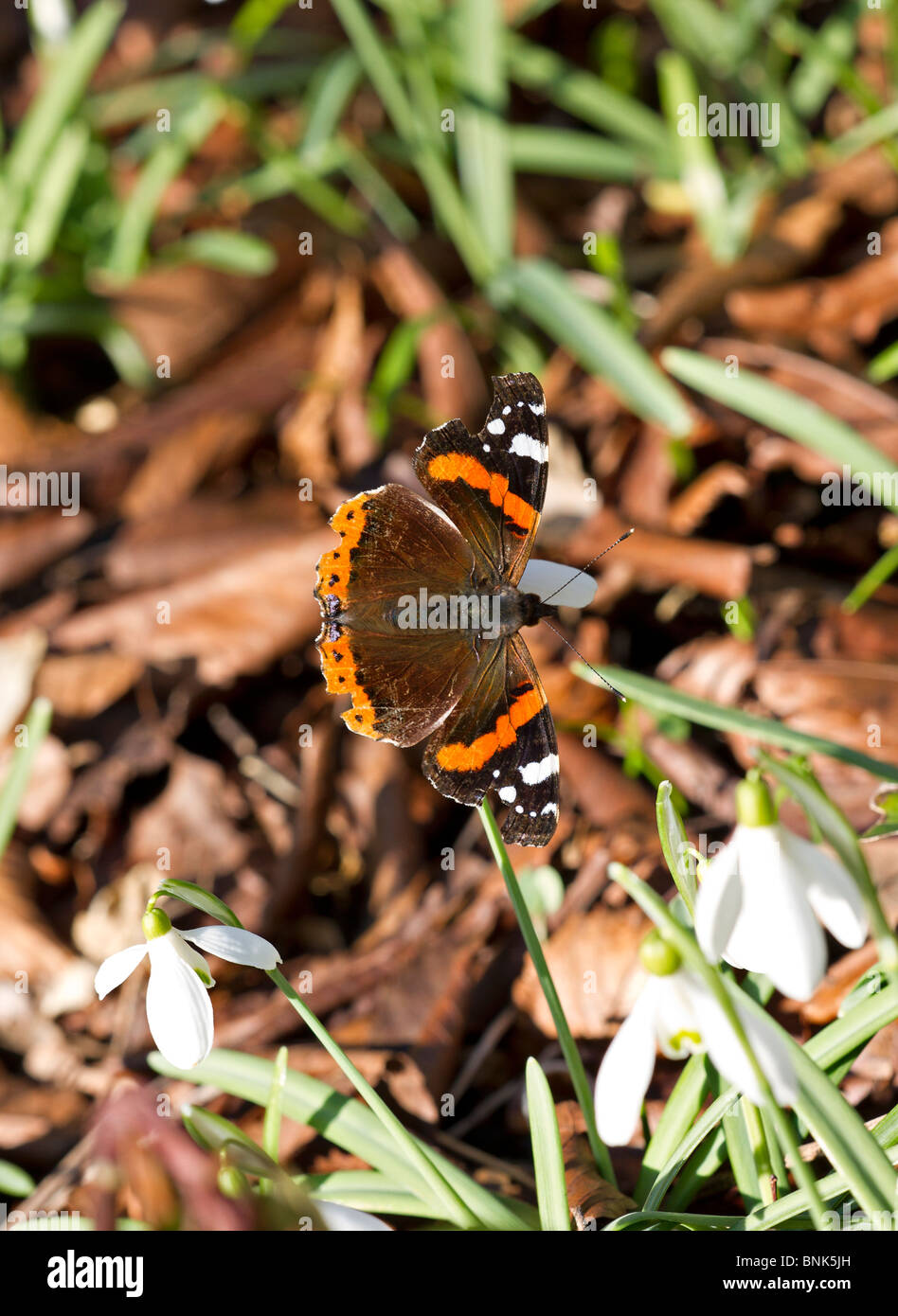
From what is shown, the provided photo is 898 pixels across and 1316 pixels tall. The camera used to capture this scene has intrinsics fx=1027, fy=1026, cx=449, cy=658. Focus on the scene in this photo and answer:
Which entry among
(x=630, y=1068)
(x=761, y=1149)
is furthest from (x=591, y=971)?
(x=630, y=1068)

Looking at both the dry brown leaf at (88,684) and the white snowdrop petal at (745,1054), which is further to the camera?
the dry brown leaf at (88,684)

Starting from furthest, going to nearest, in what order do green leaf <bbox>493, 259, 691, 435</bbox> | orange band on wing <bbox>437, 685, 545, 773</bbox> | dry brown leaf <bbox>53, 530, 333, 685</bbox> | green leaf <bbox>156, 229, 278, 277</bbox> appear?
green leaf <bbox>156, 229, 278, 277</bbox> < dry brown leaf <bbox>53, 530, 333, 685</bbox> < green leaf <bbox>493, 259, 691, 435</bbox> < orange band on wing <bbox>437, 685, 545, 773</bbox>

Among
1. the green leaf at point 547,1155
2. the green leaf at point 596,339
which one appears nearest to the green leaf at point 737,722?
the green leaf at point 547,1155

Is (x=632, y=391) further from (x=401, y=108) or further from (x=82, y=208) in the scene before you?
(x=82, y=208)

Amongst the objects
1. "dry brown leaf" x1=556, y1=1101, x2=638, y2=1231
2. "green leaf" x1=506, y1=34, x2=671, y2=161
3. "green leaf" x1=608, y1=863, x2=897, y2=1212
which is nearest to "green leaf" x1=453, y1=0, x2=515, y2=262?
"green leaf" x1=506, y1=34, x2=671, y2=161

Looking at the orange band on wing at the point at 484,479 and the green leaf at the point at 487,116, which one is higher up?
the green leaf at the point at 487,116

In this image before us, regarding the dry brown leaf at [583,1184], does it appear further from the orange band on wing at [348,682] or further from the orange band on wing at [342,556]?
the orange band on wing at [342,556]

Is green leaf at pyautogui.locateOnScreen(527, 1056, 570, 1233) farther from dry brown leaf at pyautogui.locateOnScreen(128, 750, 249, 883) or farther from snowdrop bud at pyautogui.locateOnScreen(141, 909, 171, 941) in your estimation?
dry brown leaf at pyautogui.locateOnScreen(128, 750, 249, 883)
